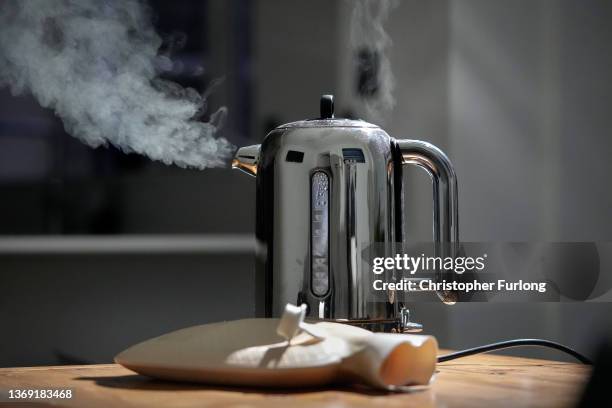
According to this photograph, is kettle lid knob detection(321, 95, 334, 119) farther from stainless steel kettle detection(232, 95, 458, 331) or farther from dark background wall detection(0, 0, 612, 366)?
dark background wall detection(0, 0, 612, 366)

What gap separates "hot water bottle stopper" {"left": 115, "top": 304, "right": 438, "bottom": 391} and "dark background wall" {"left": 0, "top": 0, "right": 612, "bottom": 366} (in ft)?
3.58

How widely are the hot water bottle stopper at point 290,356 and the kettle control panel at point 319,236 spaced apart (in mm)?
115

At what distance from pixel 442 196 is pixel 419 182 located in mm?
950

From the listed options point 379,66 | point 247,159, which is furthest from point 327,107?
point 379,66

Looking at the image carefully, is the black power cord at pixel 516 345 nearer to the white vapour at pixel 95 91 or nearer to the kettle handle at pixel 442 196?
the kettle handle at pixel 442 196

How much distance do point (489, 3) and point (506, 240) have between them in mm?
478

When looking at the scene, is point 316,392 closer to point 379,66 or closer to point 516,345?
point 516,345

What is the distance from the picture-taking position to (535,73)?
169 centimetres

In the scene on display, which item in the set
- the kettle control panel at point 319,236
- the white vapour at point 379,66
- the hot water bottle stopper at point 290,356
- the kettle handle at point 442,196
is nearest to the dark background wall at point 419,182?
the white vapour at point 379,66

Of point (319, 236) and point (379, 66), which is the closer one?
point (319, 236)

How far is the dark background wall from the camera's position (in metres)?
1.65

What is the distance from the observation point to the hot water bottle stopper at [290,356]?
0.56 m

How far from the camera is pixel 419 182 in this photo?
176 centimetres

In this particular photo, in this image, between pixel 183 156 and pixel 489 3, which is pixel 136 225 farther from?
pixel 183 156
